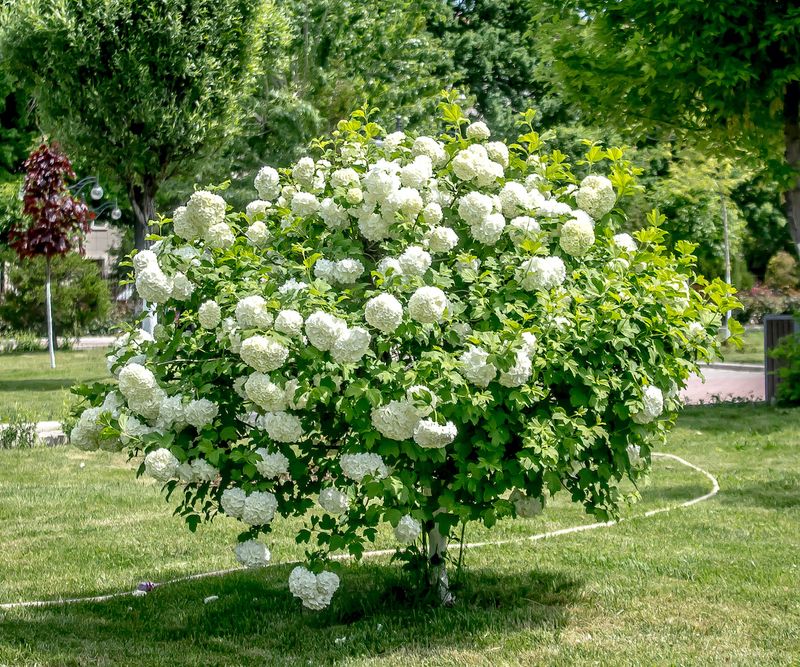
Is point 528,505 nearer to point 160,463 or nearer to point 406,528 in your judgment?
point 406,528

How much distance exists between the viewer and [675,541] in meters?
6.87

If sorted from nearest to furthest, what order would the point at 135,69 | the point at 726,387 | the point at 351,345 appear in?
the point at 351,345 → the point at 135,69 → the point at 726,387

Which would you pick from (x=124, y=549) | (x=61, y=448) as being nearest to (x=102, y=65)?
(x=61, y=448)

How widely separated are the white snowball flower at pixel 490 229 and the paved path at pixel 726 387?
35.5ft

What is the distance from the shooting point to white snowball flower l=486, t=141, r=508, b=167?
5227 mm

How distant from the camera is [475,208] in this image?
4.86 meters

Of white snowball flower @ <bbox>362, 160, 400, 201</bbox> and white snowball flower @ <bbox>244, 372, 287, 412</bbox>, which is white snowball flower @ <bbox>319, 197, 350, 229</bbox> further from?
white snowball flower @ <bbox>244, 372, 287, 412</bbox>

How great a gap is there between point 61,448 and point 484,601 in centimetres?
699

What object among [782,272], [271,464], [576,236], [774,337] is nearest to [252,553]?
[271,464]

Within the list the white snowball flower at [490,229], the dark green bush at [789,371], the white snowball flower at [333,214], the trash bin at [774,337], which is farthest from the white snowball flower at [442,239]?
the trash bin at [774,337]

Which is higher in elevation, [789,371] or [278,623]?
[789,371]

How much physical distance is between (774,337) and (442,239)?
11620 millimetres

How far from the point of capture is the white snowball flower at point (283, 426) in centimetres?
448

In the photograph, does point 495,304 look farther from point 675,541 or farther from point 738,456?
point 738,456
